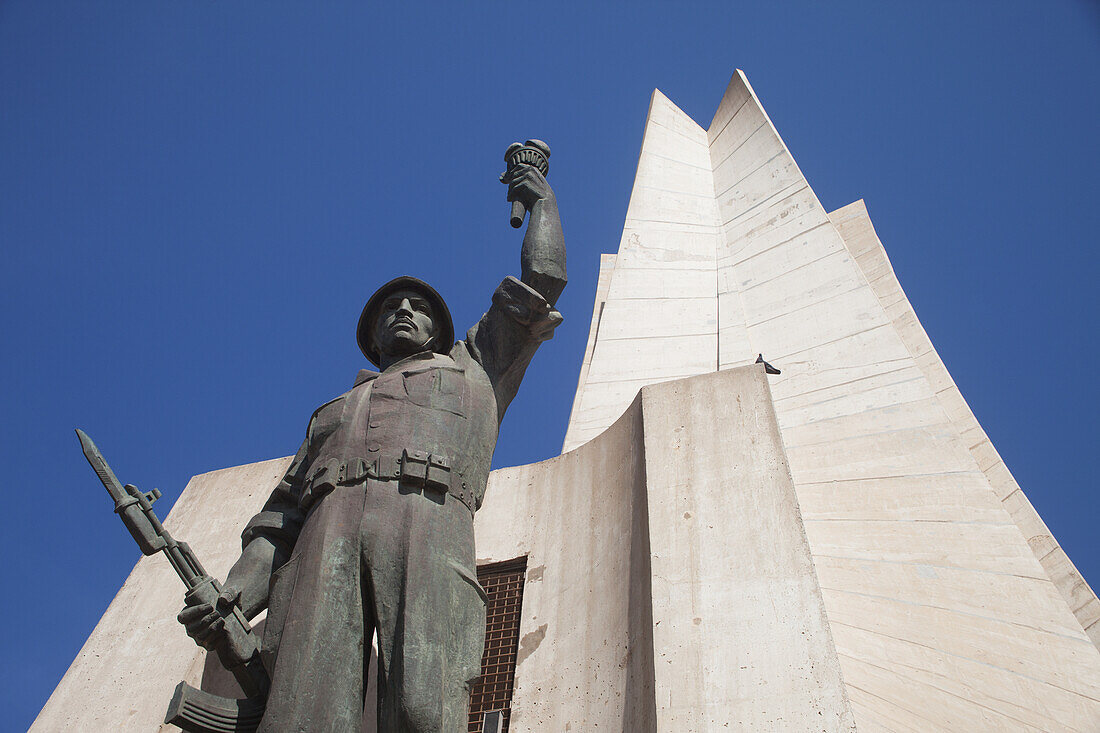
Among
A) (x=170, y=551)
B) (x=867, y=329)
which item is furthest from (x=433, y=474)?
(x=867, y=329)

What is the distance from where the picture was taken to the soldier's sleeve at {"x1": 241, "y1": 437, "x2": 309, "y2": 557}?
12.3 feet

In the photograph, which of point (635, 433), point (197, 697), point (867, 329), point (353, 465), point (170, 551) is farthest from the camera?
point (867, 329)

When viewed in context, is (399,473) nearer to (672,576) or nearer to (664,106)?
(672,576)

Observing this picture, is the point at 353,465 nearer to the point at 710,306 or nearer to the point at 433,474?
the point at 433,474

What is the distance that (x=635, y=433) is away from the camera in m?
5.44

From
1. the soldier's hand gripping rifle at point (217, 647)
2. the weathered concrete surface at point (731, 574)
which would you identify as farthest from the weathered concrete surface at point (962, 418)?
the soldier's hand gripping rifle at point (217, 647)

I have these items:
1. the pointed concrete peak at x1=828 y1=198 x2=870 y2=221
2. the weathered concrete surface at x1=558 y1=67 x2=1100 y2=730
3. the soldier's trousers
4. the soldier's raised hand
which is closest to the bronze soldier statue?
the soldier's trousers

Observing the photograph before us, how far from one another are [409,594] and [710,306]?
813cm

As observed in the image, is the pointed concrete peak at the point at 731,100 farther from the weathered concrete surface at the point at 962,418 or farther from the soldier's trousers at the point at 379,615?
the soldier's trousers at the point at 379,615

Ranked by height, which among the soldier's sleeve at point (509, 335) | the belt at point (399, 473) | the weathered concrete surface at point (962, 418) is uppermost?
the weathered concrete surface at point (962, 418)

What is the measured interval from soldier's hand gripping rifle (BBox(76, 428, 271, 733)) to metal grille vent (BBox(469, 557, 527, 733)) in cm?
166

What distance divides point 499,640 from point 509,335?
6.84 ft

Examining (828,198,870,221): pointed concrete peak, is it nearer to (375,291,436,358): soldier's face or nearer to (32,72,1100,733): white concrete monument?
(32,72,1100,733): white concrete monument

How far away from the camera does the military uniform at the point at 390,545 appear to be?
9.55 feet
